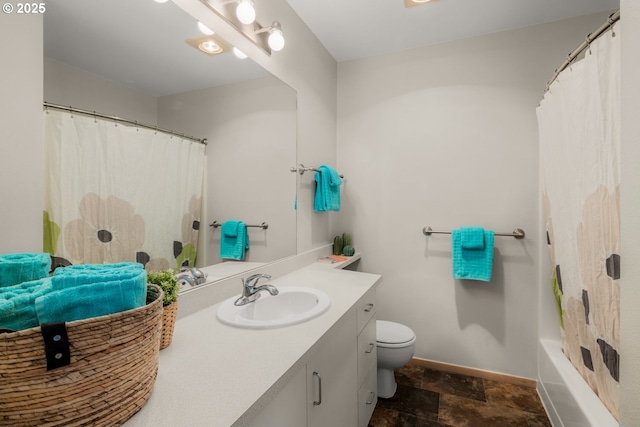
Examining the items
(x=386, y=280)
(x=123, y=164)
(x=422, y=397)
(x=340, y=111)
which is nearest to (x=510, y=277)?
(x=386, y=280)

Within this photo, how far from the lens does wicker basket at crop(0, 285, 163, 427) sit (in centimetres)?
45

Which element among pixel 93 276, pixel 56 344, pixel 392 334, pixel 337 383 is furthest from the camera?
pixel 392 334

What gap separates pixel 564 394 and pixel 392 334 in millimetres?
886

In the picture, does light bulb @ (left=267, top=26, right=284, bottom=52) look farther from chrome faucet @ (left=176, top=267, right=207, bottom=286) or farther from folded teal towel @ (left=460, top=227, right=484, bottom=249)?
folded teal towel @ (left=460, top=227, right=484, bottom=249)

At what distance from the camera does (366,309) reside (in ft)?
5.12

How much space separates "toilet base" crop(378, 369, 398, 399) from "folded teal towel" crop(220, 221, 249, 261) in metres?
1.22

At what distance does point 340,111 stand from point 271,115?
0.98 meters

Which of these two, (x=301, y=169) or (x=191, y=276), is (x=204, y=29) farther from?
(x=191, y=276)

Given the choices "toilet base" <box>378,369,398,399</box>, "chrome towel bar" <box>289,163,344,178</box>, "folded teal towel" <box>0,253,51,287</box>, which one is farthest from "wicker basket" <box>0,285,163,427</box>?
"toilet base" <box>378,369,398,399</box>

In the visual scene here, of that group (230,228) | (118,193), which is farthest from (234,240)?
(118,193)

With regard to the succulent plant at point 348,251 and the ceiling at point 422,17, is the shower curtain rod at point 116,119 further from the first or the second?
the succulent plant at point 348,251

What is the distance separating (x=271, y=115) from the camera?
177 cm

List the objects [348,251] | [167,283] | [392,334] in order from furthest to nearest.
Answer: [348,251]
[392,334]
[167,283]

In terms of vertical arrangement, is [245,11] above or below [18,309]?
above
